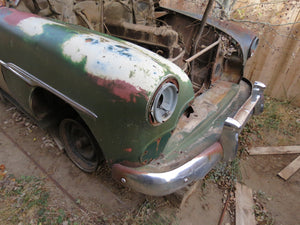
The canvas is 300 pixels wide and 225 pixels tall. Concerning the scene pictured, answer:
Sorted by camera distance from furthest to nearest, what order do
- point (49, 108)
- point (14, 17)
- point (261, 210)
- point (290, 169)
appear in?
1. point (290, 169)
2. point (261, 210)
3. point (49, 108)
4. point (14, 17)

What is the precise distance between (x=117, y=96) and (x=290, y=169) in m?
2.36

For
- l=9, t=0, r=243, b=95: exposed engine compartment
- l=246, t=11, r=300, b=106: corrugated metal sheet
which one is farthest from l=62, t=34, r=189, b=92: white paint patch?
l=246, t=11, r=300, b=106: corrugated metal sheet

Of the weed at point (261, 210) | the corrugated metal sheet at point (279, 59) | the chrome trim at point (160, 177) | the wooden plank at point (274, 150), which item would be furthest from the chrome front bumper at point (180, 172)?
the corrugated metal sheet at point (279, 59)

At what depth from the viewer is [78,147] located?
6.94ft

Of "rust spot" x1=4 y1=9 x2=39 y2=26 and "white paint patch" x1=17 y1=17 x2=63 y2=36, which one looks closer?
"white paint patch" x1=17 y1=17 x2=63 y2=36

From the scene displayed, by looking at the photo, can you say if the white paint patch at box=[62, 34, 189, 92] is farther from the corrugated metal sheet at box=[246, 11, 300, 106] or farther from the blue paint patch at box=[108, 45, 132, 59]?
the corrugated metal sheet at box=[246, 11, 300, 106]

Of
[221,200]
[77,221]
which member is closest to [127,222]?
[77,221]

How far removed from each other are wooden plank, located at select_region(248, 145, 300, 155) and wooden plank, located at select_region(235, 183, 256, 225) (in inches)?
25.7

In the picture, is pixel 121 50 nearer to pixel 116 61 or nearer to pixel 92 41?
pixel 116 61

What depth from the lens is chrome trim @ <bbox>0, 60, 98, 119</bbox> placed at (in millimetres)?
1373

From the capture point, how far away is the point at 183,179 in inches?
56.0

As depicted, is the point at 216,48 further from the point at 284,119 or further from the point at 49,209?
the point at 49,209

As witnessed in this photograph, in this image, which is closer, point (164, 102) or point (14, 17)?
point (164, 102)

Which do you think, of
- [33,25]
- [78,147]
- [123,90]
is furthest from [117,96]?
[78,147]
